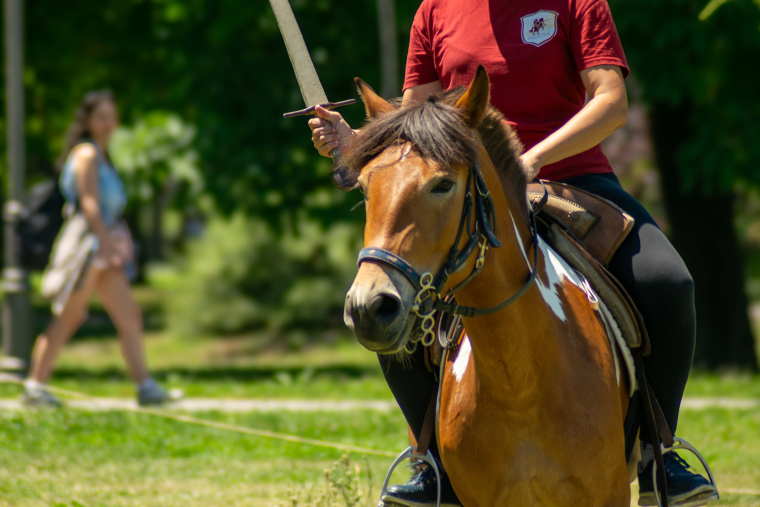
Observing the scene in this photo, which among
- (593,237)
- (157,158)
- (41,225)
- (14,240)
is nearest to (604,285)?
(593,237)

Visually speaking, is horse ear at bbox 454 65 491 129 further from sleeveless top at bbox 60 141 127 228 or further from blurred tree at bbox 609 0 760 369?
blurred tree at bbox 609 0 760 369

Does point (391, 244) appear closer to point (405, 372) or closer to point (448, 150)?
point (448, 150)

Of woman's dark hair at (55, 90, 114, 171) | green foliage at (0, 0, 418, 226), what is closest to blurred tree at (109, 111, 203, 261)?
green foliage at (0, 0, 418, 226)

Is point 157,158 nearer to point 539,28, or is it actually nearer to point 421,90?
point 421,90

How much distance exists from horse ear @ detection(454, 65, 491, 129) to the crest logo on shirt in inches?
35.2

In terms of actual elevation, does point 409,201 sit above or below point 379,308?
above

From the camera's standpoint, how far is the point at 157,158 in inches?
492

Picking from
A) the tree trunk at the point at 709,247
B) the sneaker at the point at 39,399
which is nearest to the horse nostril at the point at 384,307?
the sneaker at the point at 39,399

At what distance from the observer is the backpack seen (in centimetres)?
837

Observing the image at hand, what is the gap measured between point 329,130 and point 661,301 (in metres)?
1.41

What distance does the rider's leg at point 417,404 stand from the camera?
3355 mm

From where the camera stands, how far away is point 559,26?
10.8 ft

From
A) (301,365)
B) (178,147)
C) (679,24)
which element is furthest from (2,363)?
(679,24)

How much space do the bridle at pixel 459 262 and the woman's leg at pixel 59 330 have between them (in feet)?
18.8
